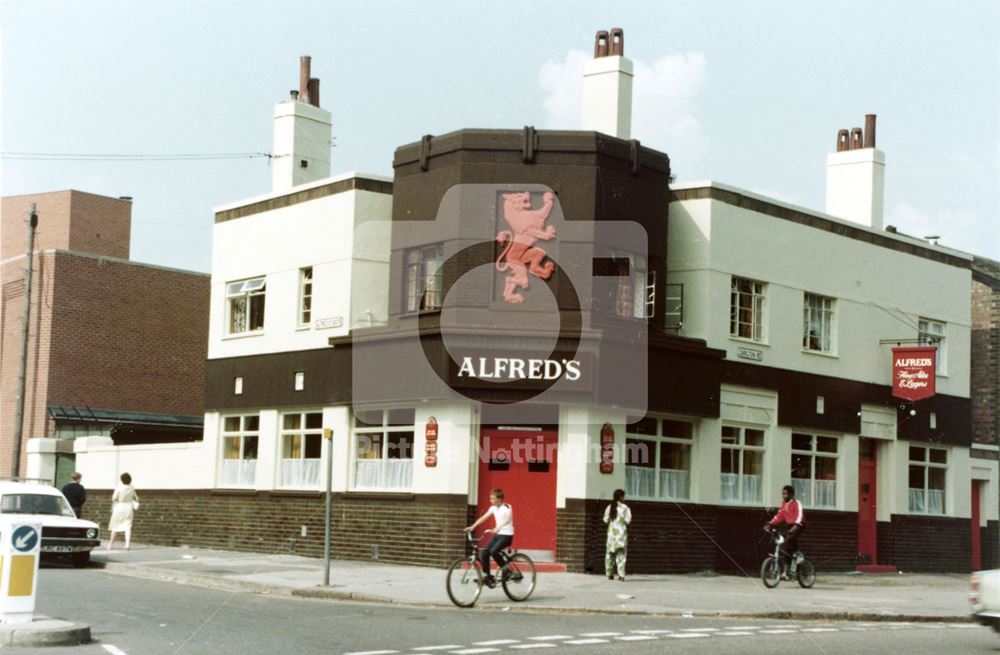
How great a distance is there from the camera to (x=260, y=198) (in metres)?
32.6

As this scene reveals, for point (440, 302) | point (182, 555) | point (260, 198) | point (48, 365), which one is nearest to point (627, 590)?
point (440, 302)

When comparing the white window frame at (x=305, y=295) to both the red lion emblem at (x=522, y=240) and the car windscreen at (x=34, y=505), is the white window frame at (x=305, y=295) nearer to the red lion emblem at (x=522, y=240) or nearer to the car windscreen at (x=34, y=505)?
the red lion emblem at (x=522, y=240)

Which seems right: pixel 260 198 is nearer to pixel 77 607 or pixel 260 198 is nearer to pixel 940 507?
pixel 77 607

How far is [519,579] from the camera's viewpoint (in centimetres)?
2066

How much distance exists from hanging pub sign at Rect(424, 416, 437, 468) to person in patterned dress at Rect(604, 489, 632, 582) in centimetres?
375

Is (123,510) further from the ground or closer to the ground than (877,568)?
further from the ground

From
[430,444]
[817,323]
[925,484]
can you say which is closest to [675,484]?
[430,444]

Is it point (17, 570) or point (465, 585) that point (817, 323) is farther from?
point (17, 570)

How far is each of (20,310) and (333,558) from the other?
59.0ft

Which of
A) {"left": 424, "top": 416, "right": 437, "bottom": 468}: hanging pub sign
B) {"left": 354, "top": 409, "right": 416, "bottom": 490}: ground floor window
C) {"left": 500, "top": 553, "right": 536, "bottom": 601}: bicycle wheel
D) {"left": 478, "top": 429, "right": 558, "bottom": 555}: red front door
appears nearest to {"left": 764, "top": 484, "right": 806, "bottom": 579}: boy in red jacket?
{"left": 478, "top": 429, "right": 558, "bottom": 555}: red front door

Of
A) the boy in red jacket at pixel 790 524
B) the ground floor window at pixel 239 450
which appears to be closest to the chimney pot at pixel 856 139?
the boy in red jacket at pixel 790 524

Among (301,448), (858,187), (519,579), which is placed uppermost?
(858,187)

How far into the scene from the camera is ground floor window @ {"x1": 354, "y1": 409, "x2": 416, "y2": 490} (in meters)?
28.0

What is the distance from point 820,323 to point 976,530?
9421 mm
